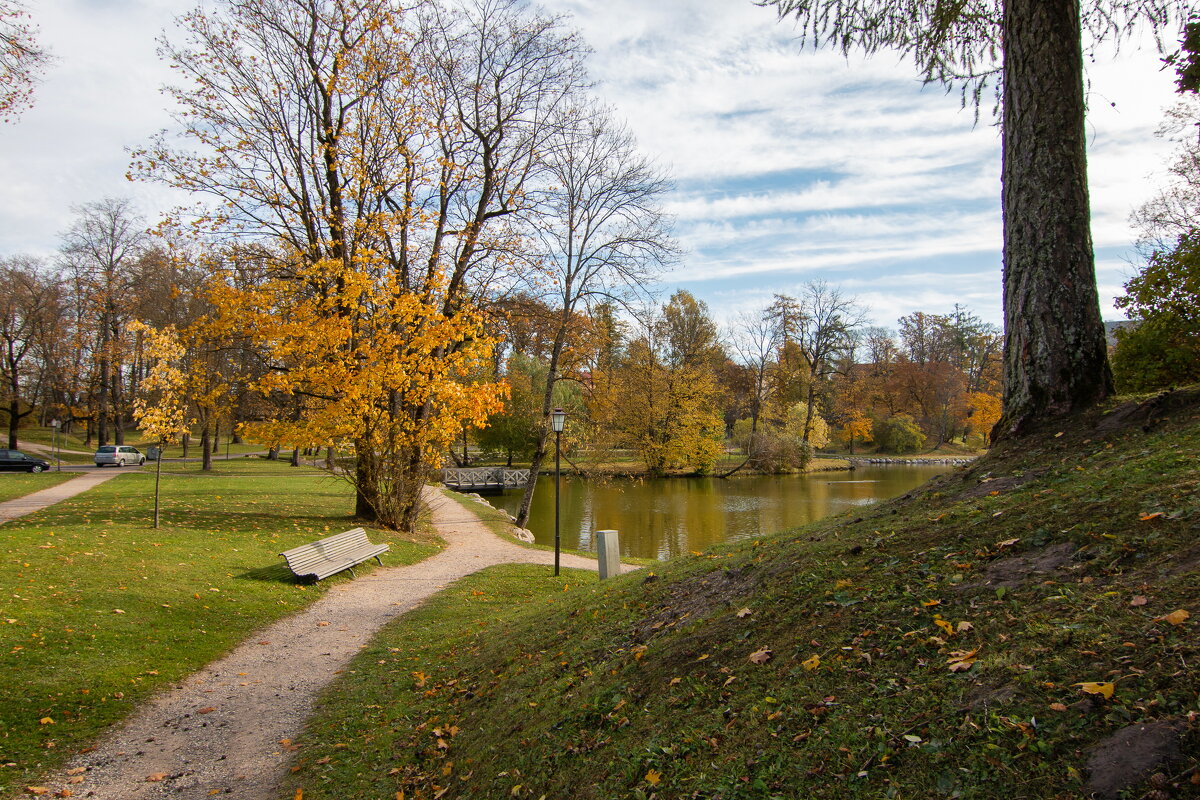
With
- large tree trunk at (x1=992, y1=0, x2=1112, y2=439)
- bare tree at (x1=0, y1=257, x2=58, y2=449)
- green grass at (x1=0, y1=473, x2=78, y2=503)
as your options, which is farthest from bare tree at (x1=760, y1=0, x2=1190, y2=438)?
bare tree at (x1=0, y1=257, x2=58, y2=449)

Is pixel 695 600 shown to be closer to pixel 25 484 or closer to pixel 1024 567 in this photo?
pixel 1024 567

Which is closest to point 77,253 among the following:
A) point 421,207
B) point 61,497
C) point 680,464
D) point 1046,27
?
point 61,497

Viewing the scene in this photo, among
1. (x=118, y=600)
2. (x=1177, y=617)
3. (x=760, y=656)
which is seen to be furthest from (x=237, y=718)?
(x=1177, y=617)

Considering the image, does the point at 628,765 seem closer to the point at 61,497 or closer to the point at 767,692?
the point at 767,692

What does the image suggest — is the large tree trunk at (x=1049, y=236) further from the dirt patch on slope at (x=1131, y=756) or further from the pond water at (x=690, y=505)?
the pond water at (x=690, y=505)

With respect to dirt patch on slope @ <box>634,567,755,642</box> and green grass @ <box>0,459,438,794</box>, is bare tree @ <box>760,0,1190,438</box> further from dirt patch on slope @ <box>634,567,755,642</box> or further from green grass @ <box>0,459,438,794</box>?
green grass @ <box>0,459,438,794</box>

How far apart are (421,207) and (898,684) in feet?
44.6

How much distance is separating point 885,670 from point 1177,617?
→ 1.05 metres

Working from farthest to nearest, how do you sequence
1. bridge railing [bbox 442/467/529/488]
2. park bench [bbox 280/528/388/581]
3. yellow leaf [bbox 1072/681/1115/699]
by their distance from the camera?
bridge railing [bbox 442/467/529/488]
park bench [bbox 280/528/388/581]
yellow leaf [bbox 1072/681/1115/699]

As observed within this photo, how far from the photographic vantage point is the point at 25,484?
62.8 feet

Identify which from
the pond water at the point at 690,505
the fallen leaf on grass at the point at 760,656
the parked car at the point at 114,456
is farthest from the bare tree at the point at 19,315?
the fallen leaf on grass at the point at 760,656

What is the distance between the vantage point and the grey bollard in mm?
9367

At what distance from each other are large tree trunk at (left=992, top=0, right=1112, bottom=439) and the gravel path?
621 cm

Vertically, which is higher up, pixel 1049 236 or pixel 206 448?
pixel 1049 236
